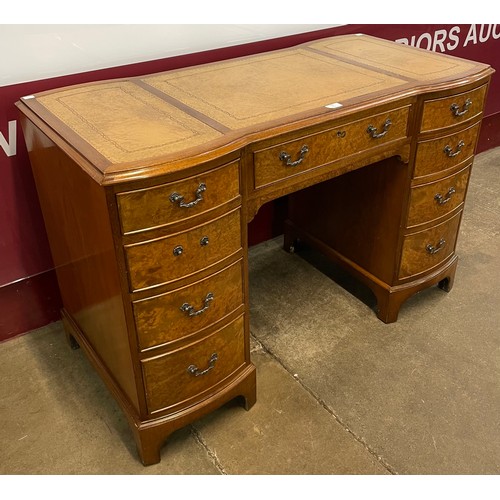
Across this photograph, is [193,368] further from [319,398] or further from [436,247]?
[436,247]

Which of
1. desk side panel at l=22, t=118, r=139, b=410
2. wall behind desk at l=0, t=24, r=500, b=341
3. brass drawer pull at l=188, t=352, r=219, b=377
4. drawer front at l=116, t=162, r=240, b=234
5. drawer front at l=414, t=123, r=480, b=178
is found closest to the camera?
drawer front at l=116, t=162, r=240, b=234

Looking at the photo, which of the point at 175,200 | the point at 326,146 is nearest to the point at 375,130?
the point at 326,146

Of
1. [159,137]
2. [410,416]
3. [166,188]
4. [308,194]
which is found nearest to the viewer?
[166,188]

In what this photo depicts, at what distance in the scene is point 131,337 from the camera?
4.91 ft

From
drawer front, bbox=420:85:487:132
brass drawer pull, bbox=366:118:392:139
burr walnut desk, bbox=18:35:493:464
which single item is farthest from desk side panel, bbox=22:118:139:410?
drawer front, bbox=420:85:487:132

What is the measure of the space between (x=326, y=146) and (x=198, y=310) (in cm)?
60

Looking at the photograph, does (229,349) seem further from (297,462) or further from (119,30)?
(119,30)

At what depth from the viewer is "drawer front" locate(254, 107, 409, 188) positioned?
1.56m

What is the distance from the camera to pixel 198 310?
1.57 meters

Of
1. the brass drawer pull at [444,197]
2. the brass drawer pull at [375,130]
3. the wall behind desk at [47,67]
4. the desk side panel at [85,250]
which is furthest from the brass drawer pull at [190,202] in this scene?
the brass drawer pull at [444,197]

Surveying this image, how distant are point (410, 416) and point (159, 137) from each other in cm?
119

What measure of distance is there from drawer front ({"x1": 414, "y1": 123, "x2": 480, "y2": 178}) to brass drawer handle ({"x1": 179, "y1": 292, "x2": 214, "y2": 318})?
2.89 feet

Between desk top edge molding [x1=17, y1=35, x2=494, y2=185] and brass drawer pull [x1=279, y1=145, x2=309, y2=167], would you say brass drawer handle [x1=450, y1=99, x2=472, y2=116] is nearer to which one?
desk top edge molding [x1=17, y1=35, x2=494, y2=185]
